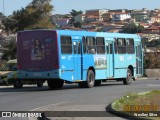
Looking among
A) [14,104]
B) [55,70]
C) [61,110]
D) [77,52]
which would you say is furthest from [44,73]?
[61,110]

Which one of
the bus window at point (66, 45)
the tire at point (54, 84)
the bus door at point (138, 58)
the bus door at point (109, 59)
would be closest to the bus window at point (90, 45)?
the bus door at point (109, 59)

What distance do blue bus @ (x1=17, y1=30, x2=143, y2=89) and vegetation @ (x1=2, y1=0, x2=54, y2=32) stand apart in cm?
1900

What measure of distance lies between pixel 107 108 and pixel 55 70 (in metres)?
9.45

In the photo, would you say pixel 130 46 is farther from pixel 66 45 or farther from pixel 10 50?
pixel 10 50

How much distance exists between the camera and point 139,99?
60.7 feet

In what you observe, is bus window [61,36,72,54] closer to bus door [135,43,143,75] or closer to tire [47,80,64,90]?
tire [47,80,64,90]

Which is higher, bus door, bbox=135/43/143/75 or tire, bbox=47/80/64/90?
bus door, bbox=135/43/143/75

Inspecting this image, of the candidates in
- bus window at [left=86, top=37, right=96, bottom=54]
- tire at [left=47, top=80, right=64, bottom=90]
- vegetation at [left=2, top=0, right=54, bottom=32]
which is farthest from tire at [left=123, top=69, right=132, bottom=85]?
vegetation at [left=2, top=0, right=54, bottom=32]

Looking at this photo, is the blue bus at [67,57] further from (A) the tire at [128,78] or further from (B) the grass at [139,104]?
(B) the grass at [139,104]

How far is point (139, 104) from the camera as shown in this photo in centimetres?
1664

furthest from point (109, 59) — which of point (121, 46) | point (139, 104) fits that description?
point (139, 104)

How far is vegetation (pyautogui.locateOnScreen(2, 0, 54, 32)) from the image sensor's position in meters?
49.3

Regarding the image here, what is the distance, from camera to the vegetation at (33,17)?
162 ft

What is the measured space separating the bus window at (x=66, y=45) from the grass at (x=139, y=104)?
686 cm
